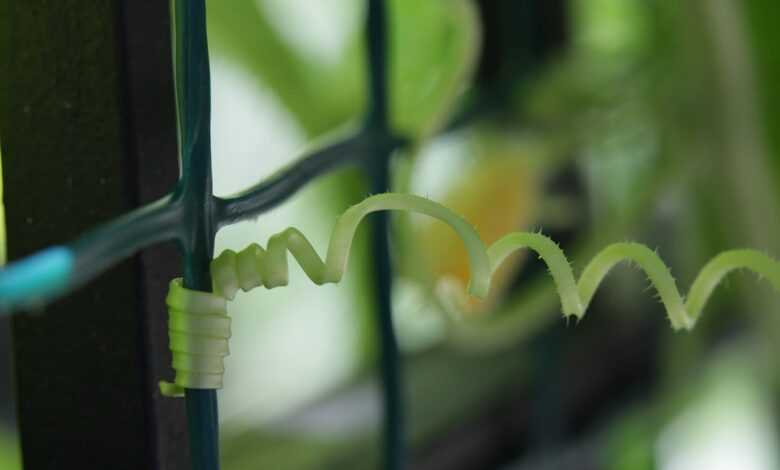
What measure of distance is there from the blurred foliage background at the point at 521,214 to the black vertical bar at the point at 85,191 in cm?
22

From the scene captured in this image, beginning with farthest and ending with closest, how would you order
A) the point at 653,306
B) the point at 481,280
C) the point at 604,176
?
the point at 653,306
the point at 604,176
the point at 481,280

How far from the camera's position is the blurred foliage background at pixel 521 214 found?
1.68ft

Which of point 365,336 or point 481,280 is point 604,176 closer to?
point 365,336

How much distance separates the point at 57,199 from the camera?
23 centimetres

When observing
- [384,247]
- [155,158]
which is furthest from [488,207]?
[155,158]

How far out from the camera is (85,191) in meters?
0.23

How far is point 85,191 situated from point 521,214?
334mm

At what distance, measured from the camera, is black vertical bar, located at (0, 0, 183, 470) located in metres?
0.22

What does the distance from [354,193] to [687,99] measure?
21 centimetres

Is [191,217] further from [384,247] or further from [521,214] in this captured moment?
[521,214]

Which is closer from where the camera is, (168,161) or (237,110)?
(168,161)

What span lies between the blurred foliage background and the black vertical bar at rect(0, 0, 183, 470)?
22 centimetres

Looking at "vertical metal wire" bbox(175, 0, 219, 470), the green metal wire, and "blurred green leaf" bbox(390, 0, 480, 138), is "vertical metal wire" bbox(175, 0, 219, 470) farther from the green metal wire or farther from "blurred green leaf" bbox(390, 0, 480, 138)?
"blurred green leaf" bbox(390, 0, 480, 138)

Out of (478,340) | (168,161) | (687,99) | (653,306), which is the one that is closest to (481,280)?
(168,161)
